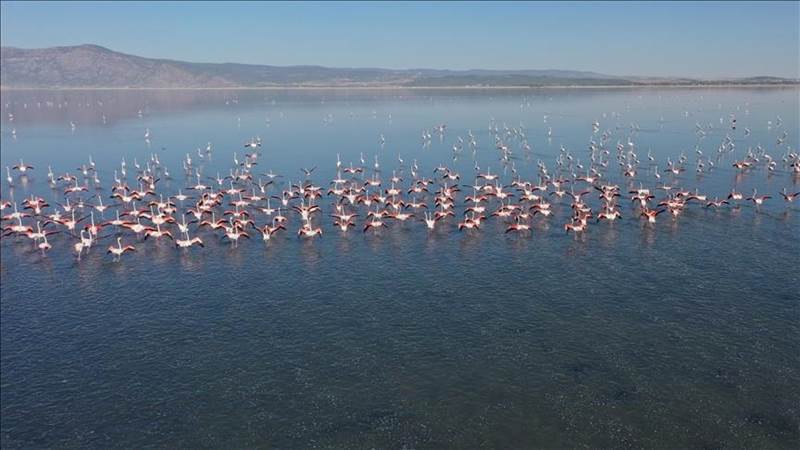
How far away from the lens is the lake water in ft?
97.2

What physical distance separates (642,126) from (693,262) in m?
116

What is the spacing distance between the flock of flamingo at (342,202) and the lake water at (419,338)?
5.97ft

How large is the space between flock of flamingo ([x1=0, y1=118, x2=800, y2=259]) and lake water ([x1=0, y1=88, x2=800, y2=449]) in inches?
71.6

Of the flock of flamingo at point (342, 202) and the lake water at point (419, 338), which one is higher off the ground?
the flock of flamingo at point (342, 202)

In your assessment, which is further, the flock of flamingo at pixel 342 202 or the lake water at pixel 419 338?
the flock of flamingo at pixel 342 202

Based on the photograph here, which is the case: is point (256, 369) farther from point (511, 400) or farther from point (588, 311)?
point (588, 311)

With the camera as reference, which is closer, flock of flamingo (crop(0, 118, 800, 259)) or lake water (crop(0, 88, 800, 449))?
lake water (crop(0, 88, 800, 449))

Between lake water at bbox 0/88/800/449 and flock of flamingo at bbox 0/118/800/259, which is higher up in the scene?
flock of flamingo at bbox 0/118/800/259

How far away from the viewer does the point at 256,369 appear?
115 ft

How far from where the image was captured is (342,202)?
72.1 metres

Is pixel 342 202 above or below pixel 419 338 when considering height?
above

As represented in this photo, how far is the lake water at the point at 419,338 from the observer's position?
2964 centimetres

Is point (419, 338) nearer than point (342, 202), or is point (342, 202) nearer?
point (419, 338)

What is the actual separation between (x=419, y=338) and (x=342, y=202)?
36.5 metres
